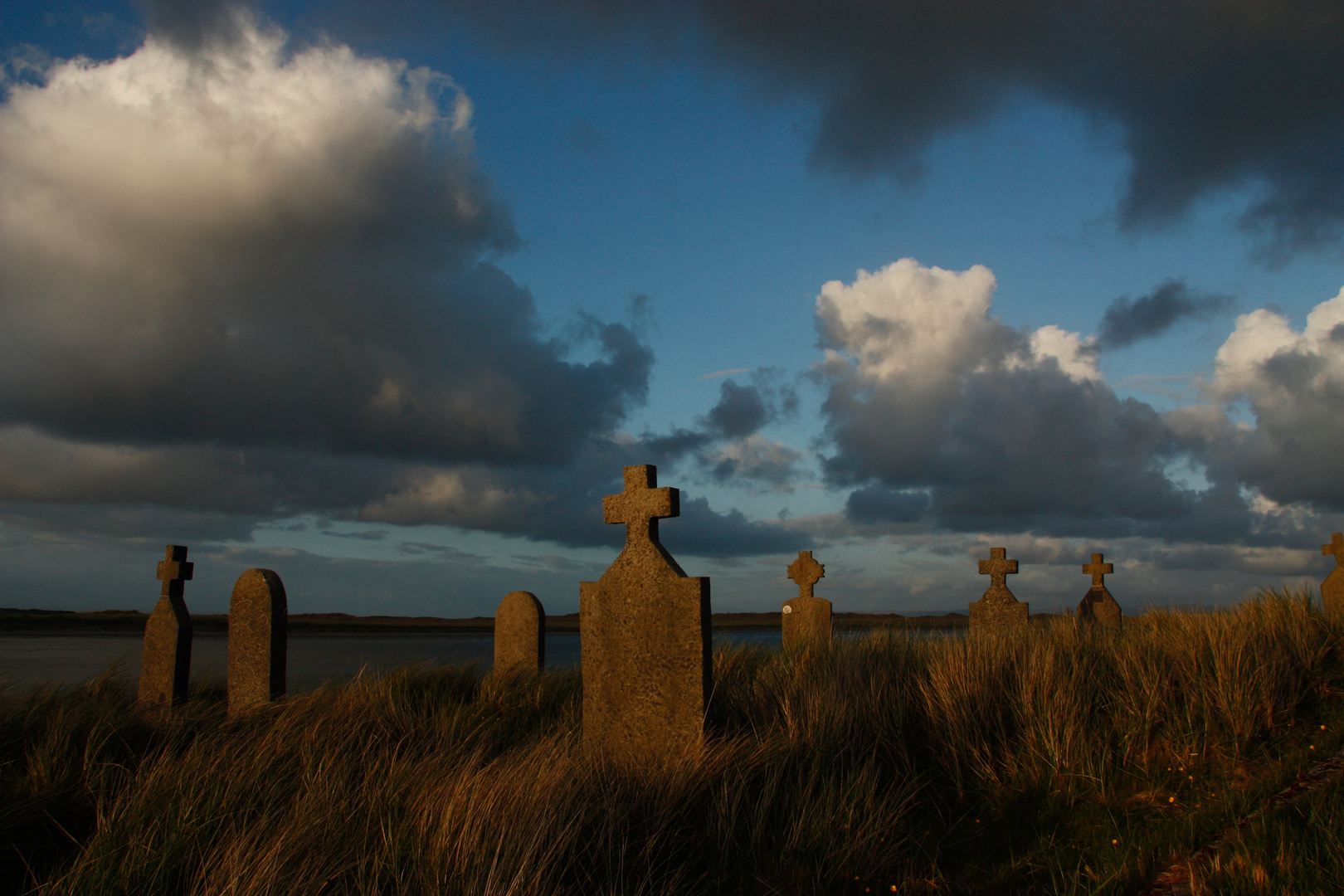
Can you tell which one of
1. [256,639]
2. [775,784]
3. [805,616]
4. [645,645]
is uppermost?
[645,645]

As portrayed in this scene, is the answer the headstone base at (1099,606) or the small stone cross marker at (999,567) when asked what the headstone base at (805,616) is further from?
the headstone base at (1099,606)

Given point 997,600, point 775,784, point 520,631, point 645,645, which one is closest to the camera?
point 775,784

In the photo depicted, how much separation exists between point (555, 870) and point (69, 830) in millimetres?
3375

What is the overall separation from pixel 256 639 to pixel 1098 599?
48.9 feet

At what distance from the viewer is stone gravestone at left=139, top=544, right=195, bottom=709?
9.88 meters

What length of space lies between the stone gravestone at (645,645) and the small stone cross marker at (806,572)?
8493 millimetres

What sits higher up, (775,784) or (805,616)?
(805,616)

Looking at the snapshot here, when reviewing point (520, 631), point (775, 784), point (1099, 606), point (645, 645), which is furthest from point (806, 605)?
point (775, 784)

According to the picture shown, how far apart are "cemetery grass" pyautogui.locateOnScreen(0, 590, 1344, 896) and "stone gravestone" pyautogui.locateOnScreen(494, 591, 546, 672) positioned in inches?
107

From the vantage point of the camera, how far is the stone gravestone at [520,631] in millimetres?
10586

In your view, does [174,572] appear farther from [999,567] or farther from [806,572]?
[999,567]

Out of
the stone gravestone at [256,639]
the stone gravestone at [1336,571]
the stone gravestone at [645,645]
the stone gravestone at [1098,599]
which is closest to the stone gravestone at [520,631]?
the stone gravestone at [256,639]

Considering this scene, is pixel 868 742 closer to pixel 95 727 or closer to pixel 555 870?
pixel 555 870

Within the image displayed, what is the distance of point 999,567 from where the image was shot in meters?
12.4
